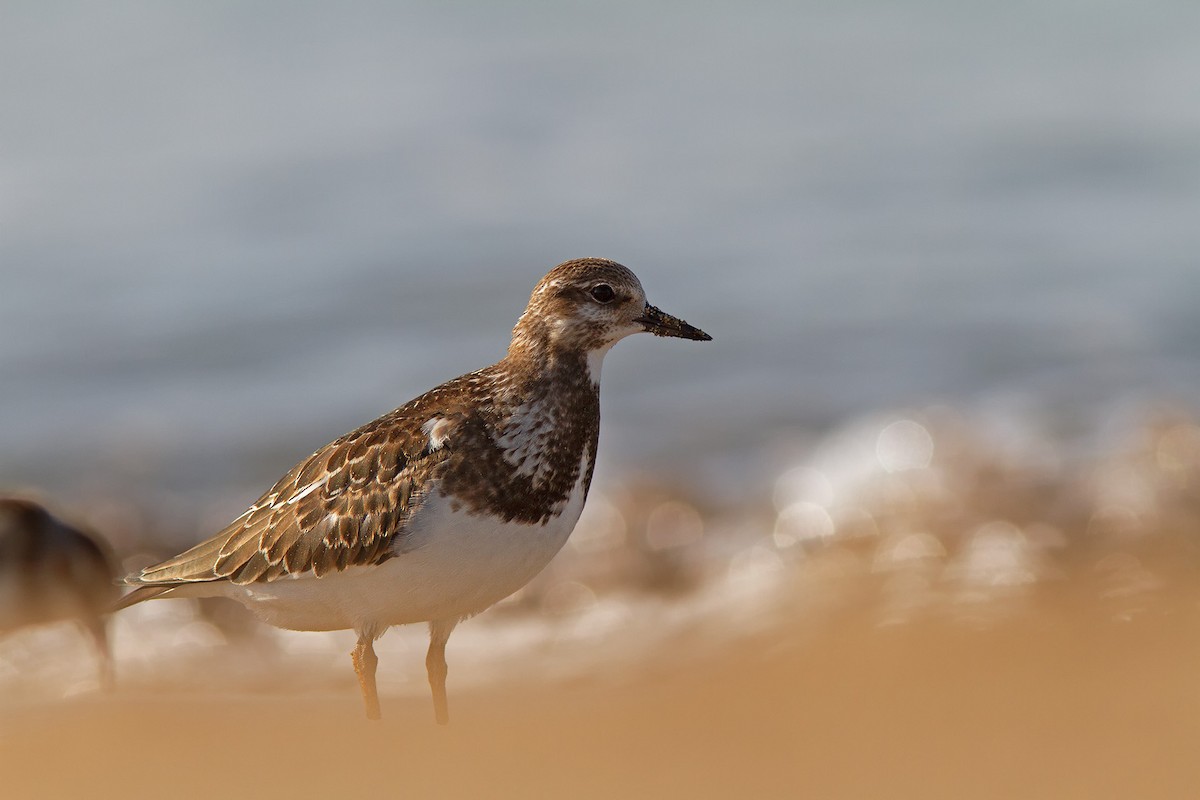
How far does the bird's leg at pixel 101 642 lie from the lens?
25.3 feet

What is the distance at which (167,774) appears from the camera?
13.9ft

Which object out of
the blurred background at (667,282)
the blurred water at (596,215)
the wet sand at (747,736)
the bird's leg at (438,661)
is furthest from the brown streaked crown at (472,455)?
the blurred water at (596,215)

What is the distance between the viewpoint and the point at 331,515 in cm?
561

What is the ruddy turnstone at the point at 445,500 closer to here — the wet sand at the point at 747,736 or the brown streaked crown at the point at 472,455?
the brown streaked crown at the point at 472,455

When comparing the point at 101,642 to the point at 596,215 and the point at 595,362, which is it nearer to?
the point at 595,362

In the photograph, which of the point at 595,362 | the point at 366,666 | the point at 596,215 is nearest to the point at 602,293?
the point at 595,362

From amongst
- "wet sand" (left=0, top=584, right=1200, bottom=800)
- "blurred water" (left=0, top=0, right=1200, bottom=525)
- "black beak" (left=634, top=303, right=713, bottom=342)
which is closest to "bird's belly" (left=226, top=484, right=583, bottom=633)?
"wet sand" (left=0, top=584, right=1200, bottom=800)

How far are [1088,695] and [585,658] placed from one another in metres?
3.84

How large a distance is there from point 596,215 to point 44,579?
1046 centimetres

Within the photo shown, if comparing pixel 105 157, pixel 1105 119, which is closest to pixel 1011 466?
pixel 1105 119

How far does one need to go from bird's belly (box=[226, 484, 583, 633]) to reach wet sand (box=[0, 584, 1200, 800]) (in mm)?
402

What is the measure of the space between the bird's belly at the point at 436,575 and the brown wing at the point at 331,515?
7cm

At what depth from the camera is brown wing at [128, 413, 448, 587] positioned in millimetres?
5434

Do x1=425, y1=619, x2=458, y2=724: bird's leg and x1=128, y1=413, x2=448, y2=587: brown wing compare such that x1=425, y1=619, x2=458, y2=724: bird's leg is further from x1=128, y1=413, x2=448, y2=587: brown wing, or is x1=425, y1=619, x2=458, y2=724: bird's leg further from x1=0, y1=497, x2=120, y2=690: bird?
x1=0, y1=497, x2=120, y2=690: bird
